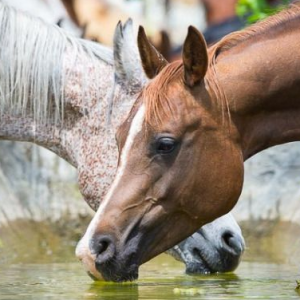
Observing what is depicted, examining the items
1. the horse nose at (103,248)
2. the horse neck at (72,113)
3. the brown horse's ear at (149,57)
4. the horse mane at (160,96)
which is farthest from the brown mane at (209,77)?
the horse neck at (72,113)

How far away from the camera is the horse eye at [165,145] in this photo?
6371 millimetres

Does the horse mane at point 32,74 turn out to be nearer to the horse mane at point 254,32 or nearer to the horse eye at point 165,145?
the horse mane at point 254,32

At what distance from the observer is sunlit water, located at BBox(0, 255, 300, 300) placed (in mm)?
6863

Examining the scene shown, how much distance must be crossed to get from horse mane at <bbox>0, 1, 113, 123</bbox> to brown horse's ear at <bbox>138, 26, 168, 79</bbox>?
1673mm

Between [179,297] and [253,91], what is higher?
[253,91]

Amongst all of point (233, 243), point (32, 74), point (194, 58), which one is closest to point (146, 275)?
point (233, 243)

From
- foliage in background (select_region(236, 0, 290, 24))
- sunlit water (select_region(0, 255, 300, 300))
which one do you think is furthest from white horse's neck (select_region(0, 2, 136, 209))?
foliage in background (select_region(236, 0, 290, 24))

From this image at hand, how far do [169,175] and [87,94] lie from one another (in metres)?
2.11

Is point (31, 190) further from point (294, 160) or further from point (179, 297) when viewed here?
point (179, 297)

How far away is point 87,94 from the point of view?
330 inches

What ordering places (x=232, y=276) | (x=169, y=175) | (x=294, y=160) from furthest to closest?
(x=294, y=160) → (x=232, y=276) → (x=169, y=175)

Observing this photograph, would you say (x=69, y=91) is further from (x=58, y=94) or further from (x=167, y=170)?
(x=167, y=170)

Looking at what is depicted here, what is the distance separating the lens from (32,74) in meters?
8.42

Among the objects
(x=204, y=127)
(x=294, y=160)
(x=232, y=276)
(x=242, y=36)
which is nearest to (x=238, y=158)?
(x=204, y=127)
